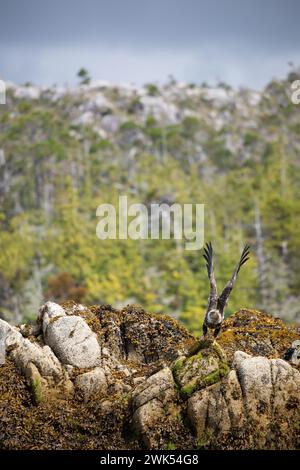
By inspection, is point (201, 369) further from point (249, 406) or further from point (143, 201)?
point (143, 201)

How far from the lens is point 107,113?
175 metres

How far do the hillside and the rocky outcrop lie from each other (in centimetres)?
1030

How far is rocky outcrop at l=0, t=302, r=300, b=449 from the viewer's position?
50.6 ft

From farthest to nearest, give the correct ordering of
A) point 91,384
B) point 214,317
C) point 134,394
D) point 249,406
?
point 214,317 < point 91,384 < point 134,394 < point 249,406

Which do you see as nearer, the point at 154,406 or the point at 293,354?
the point at 154,406

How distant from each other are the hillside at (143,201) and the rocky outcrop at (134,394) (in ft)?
33.8

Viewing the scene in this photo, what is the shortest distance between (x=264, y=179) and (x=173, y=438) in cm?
8795

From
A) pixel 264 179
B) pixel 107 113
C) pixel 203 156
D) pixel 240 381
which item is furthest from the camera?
pixel 107 113

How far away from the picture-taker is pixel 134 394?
53.0ft

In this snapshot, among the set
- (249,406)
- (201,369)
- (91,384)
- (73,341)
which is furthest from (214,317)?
(73,341)

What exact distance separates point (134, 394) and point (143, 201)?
86.2 m

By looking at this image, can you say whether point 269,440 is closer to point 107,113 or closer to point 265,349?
point 265,349
